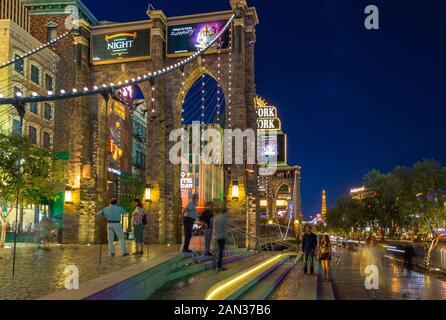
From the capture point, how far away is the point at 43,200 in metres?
34.5

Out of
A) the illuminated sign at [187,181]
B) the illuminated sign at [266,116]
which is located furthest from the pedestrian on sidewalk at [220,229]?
the illuminated sign at [266,116]

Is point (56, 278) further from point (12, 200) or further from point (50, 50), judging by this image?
point (50, 50)

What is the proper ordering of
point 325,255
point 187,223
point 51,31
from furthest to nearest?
point 51,31 < point 325,255 < point 187,223

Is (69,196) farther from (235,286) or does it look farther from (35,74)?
(235,286)

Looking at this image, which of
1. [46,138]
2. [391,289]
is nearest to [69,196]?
[46,138]

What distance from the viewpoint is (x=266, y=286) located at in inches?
466

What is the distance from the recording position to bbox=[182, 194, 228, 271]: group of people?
12750 millimetres

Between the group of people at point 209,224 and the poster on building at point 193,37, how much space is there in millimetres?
15317

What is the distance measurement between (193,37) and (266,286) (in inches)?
774

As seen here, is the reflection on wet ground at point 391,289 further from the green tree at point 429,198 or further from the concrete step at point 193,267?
the green tree at point 429,198

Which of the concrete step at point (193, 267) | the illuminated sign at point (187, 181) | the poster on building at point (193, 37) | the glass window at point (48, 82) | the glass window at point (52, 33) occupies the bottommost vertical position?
the concrete step at point (193, 267)

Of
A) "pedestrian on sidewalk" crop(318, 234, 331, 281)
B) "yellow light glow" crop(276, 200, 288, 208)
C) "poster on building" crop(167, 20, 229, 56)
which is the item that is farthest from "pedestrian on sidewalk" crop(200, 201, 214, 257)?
"yellow light glow" crop(276, 200, 288, 208)

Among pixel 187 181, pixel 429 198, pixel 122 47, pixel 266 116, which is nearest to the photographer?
pixel 122 47

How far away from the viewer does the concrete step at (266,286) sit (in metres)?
10.3
